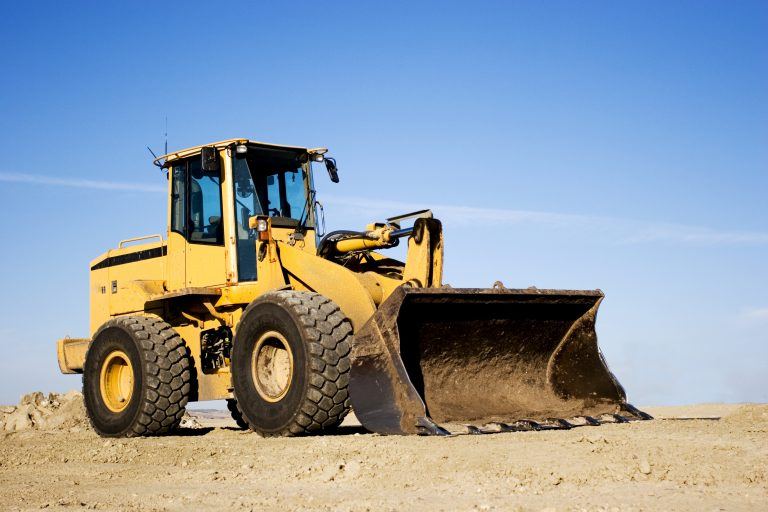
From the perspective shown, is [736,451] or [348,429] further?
[348,429]

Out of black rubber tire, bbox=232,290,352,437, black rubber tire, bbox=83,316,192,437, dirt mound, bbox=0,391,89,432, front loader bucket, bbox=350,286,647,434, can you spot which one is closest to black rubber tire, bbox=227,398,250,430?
black rubber tire, bbox=83,316,192,437

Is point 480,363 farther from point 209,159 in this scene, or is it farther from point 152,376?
point 152,376

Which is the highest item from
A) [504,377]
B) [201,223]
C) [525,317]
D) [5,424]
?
[201,223]

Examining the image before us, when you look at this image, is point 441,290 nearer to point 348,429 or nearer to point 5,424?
point 348,429

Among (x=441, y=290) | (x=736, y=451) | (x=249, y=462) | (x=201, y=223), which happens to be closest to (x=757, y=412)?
(x=736, y=451)

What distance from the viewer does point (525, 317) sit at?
30.7 ft

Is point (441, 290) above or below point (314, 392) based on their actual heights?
above

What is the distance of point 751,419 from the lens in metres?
9.60

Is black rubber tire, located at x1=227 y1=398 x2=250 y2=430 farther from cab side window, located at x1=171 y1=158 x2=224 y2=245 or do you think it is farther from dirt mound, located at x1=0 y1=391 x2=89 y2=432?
dirt mound, located at x1=0 y1=391 x2=89 y2=432

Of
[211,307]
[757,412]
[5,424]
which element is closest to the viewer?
[757,412]

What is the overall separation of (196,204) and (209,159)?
3.15ft

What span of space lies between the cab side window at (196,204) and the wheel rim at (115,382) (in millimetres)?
1781

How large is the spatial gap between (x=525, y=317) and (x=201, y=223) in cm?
402

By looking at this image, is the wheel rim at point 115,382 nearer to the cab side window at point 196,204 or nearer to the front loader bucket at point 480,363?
the cab side window at point 196,204
